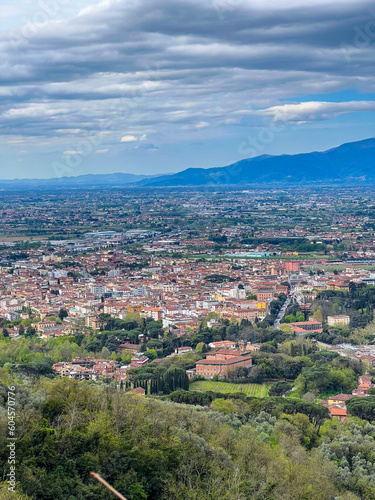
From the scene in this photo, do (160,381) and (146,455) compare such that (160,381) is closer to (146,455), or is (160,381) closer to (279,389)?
(279,389)

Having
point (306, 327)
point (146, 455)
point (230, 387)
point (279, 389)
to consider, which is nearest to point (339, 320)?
point (306, 327)

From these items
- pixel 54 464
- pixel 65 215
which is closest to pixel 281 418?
pixel 54 464

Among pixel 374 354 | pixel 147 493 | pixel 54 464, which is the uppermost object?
pixel 54 464

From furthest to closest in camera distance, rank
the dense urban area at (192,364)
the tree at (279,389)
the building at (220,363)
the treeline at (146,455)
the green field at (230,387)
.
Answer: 1. the building at (220,363)
2. the green field at (230,387)
3. the tree at (279,389)
4. the dense urban area at (192,364)
5. the treeline at (146,455)

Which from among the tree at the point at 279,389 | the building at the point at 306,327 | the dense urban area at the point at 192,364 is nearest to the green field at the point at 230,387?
the dense urban area at the point at 192,364

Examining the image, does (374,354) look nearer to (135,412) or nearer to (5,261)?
(135,412)

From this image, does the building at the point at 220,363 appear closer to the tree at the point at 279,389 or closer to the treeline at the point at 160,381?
the treeline at the point at 160,381
